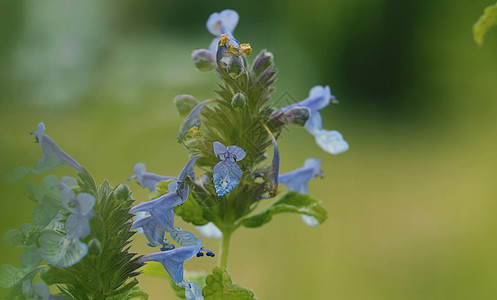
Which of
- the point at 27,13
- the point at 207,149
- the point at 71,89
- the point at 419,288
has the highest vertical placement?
the point at 27,13

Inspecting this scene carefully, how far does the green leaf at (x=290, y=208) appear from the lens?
638 mm

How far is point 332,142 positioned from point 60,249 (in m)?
0.39

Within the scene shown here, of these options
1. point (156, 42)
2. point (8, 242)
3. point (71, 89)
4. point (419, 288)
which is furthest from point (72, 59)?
point (8, 242)

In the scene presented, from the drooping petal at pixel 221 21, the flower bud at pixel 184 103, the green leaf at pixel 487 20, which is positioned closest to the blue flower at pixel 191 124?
the flower bud at pixel 184 103

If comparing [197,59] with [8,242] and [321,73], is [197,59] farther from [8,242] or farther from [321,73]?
[321,73]

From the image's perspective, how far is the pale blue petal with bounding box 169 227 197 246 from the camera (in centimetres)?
49

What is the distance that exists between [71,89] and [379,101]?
2.32m

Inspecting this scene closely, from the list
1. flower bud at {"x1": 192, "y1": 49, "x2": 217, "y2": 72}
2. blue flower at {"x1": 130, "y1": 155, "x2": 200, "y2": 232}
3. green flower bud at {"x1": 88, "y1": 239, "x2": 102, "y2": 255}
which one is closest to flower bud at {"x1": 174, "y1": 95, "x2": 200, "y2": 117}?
flower bud at {"x1": 192, "y1": 49, "x2": 217, "y2": 72}

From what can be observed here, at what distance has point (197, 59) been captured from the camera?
0.61 m

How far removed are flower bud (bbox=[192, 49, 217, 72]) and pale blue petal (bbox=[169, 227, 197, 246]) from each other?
0.68 feet

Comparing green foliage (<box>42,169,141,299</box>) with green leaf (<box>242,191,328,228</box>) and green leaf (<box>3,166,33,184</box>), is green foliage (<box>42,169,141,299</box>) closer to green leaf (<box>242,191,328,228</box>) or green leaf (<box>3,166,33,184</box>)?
green leaf (<box>3,166,33,184</box>)

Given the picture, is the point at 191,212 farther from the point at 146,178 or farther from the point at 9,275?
the point at 9,275

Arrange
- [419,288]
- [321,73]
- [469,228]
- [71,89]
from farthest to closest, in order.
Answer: [321,73] → [71,89] → [469,228] → [419,288]

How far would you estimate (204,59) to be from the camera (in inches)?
24.1
